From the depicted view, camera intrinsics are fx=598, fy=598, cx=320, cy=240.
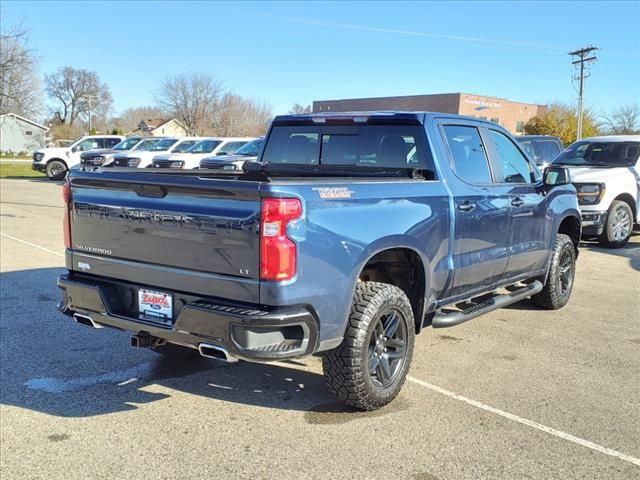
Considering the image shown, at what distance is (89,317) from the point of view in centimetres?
402

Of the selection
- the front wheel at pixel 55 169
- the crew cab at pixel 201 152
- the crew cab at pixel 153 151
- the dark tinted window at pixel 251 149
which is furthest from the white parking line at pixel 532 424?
the front wheel at pixel 55 169

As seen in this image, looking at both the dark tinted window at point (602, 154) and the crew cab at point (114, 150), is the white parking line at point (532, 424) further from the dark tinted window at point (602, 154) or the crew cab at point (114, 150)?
the crew cab at point (114, 150)

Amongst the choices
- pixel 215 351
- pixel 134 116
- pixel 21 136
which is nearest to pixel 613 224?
pixel 215 351

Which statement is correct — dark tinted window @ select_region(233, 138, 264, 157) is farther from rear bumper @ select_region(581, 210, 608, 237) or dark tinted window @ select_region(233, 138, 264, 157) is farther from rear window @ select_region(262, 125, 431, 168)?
rear window @ select_region(262, 125, 431, 168)

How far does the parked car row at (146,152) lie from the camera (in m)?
20.8

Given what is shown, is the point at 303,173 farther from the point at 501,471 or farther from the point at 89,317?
the point at 501,471

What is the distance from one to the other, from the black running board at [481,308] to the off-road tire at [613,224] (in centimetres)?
557

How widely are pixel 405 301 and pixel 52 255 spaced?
696 cm

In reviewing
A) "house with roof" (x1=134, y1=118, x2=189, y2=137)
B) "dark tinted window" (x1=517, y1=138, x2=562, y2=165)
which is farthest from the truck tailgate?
"house with roof" (x1=134, y1=118, x2=189, y2=137)

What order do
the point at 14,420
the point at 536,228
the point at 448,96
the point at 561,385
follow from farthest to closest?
the point at 448,96 < the point at 536,228 < the point at 561,385 < the point at 14,420

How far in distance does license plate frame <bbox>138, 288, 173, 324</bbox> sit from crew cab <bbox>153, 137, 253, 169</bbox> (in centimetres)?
1733

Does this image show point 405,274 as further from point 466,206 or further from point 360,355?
point 360,355

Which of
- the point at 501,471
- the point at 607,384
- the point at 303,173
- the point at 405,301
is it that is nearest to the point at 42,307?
the point at 303,173

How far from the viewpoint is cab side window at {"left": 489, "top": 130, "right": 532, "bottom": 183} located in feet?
18.2
